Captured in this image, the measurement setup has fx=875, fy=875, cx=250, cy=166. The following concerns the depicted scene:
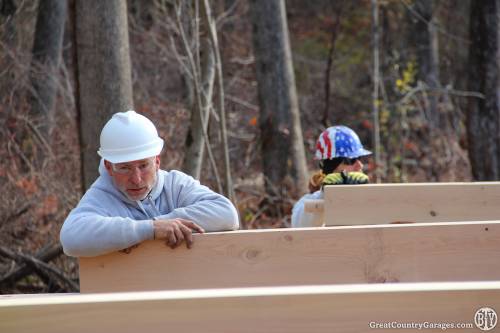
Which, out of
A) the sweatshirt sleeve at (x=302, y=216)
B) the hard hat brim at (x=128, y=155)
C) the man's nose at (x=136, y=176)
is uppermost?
the hard hat brim at (x=128, y=155)

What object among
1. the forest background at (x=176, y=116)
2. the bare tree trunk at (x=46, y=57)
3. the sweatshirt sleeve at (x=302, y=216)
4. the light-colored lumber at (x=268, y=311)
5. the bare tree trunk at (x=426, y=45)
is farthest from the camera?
the bare tree trunk at (x=426, y=45)

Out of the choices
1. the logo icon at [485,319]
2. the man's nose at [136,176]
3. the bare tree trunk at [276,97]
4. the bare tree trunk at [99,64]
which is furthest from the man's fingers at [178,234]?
the bare tree trunk at [276,97]

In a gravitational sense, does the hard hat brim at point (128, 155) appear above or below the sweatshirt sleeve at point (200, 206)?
above

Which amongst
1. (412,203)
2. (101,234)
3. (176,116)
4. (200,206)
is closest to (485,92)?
(176,116)

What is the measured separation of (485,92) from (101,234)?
318 inches

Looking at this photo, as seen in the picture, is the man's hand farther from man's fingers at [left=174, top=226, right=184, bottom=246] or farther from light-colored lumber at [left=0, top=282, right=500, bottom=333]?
light-colored lumber at [left=0, top=282, right=500, bottom=333]

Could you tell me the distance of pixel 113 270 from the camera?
413 centimetres

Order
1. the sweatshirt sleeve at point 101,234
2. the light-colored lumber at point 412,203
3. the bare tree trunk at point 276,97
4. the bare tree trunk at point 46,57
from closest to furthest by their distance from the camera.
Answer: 1. the sweatshirt sleeve at point 101,234
2. the light-colored lumber at point 412,203
3. the bare tree trunk at point 276,97
4. the bare tree trunk at point 46,57

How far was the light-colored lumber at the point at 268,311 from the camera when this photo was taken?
2834 mm

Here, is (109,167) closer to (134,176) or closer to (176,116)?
(134,176)

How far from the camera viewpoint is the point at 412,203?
5.97 metres

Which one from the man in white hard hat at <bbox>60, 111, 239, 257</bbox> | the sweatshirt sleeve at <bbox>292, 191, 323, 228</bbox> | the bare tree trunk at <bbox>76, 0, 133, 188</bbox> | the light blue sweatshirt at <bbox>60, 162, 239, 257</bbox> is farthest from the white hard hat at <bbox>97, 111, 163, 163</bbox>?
the bare tree trunk at <bbox>76, 0, 133, 188</bbox>

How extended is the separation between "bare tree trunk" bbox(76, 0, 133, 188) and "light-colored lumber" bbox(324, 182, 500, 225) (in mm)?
1781

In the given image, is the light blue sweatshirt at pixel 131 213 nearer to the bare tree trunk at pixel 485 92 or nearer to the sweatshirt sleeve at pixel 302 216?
the sweatshirt sleeve at pixel 302 216
